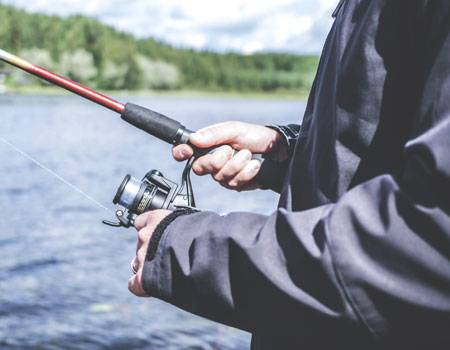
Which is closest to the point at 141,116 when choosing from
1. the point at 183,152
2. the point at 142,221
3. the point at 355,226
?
the point at 183,152

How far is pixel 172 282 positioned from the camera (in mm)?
1649

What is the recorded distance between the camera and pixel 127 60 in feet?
292

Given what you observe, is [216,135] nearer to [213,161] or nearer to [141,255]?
[213,161]

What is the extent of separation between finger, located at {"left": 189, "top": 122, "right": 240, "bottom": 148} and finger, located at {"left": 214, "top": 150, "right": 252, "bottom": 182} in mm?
73

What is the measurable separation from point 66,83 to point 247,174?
0.80 m

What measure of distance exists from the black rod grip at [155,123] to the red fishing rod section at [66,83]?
0.04 meters

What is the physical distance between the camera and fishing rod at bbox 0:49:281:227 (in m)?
2.39

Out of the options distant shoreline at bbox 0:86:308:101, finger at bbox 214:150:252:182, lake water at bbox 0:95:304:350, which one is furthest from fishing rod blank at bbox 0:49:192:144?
distant shoreline at bbox 0:86:308:101

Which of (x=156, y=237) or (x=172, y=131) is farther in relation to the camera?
(x=172, y=131)

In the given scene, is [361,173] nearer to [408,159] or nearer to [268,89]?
[408,159]

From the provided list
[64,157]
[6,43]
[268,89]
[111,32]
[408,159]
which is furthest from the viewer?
[268,89]

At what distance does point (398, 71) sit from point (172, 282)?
74 centimetres

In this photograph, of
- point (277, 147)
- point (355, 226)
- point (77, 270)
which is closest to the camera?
point (355, 226)

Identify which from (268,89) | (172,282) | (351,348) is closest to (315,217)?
(351,348)
